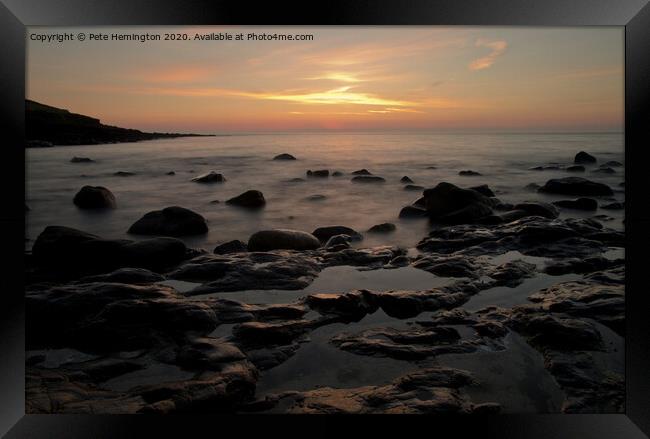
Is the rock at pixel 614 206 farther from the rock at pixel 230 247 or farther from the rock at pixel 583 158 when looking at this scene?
the rock at pixel 230 247

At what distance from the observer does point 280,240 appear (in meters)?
4.08

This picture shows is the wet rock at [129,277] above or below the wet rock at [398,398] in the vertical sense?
above

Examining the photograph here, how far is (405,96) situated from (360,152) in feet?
1.78

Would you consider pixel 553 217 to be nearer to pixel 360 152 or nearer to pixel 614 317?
pixel 614 317

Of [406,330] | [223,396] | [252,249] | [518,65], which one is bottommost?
[223,396]

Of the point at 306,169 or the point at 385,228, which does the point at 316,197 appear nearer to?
the point at 306,169

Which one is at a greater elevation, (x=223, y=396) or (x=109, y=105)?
(x=109, y=105)

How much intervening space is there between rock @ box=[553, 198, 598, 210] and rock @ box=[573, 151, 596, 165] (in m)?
0.28

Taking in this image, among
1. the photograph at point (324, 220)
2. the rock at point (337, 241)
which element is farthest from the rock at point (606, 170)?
the rock at point (337, 241)

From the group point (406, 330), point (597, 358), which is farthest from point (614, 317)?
point (406, 330)

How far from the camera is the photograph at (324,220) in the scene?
3.40m

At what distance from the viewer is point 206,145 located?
13.4ft

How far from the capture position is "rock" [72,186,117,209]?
12.1ft

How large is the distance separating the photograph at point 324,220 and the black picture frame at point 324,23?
0.28ft
